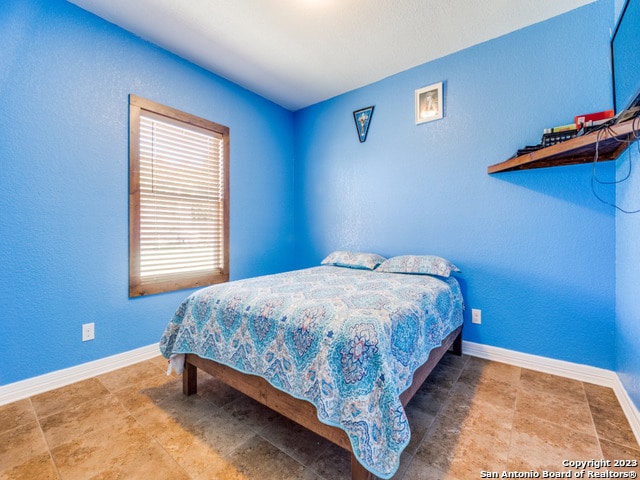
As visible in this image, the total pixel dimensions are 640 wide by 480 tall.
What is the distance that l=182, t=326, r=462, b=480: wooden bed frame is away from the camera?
108 cm

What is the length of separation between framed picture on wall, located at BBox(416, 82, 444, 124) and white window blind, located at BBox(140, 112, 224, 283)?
6.63 feet

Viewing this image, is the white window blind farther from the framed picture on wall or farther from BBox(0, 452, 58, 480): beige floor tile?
the framed picture on wall

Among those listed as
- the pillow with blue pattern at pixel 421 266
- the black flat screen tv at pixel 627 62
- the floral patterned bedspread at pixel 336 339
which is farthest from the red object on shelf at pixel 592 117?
the floral patterned bedspread at pixel 336 339

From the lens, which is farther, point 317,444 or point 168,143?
point 168,143

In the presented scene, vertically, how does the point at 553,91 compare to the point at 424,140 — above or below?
above

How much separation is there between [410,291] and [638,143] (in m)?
1.43

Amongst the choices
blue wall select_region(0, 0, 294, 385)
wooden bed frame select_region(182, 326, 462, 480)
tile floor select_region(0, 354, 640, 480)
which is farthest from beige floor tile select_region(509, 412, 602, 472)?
blue wall select_region(0, 0, 294, 385)

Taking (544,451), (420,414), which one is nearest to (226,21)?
(420,414)

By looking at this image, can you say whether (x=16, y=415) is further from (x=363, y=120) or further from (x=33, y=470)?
(x=363, y=120)

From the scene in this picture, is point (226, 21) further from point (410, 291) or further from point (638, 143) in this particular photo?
point (638, 143)

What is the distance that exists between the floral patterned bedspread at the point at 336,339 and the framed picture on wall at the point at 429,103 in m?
1.61

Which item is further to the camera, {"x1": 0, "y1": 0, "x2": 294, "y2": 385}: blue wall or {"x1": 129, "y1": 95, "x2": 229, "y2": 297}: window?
{"x1": 129, "y1": 95, "x2": 229, "y2": 297}: window

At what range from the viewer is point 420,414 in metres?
1.58

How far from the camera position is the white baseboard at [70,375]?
67.7 inches
